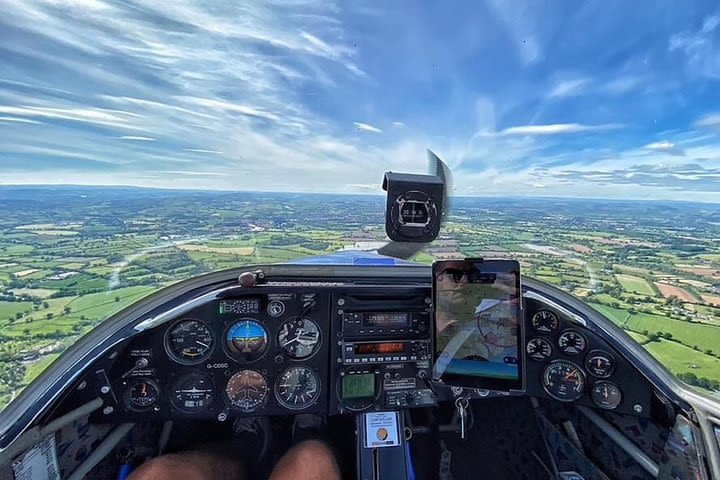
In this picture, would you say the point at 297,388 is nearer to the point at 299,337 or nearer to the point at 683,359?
the point at 299,337

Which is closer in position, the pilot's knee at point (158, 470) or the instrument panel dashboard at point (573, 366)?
the pilot's knee at point (158, 470)

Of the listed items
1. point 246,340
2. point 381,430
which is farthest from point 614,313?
point 246,340

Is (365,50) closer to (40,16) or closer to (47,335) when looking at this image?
(40,16)

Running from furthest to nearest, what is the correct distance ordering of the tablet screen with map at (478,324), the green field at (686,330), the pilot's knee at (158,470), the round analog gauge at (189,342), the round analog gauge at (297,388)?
the round analog gauge at (297,388) < the round analog gauge at (189,342) < the tablet screen with map at (478,324) < the green field at (686,330) < the pilot's knee at (158,470)

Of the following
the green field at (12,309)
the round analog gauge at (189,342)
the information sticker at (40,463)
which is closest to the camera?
the green field at (12,309)

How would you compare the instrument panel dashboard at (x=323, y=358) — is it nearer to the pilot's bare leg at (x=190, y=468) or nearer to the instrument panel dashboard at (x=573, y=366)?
the instrument panel dashboard at (x=573, y=366)

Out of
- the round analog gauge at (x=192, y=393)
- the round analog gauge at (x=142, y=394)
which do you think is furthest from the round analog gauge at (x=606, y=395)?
the round analog gauge at (x=142, y=394)

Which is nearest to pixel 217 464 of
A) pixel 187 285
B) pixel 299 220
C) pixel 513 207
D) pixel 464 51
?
pixel 187 285
